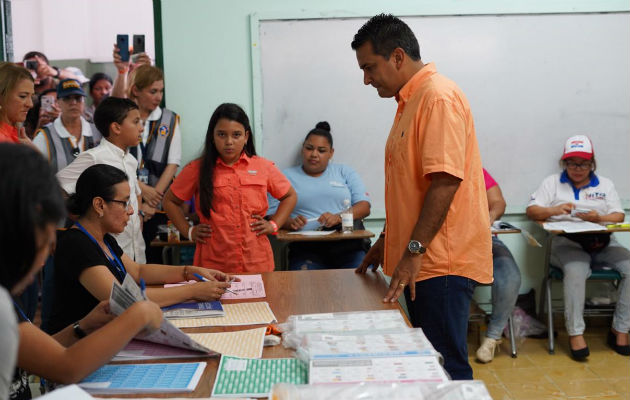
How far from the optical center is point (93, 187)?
1.76 meters

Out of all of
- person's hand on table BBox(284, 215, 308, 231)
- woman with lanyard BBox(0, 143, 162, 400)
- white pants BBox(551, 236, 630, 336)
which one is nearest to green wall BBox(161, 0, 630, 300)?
person's hand on table BBox(284, 215, 308, 231)

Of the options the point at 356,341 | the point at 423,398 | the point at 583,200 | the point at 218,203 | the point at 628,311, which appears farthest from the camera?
the point at 583,200

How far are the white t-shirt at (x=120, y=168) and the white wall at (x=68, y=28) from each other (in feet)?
9.62

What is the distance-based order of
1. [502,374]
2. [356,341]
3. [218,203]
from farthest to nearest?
[502,374] → [218,203] → [356,341]

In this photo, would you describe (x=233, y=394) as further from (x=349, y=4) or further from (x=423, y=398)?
(x=349, y=4)

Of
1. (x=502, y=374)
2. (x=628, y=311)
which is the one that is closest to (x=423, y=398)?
(x=502, y=374)

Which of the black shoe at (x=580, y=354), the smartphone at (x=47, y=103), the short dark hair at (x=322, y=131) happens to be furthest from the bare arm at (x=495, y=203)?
the smartphone at (x=47, y=103)

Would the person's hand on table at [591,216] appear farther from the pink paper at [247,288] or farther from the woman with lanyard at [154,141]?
the woman with lanyard at [154,141]

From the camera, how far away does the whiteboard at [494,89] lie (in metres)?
3.93

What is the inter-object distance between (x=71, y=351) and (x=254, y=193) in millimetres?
1687

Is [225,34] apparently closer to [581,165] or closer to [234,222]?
[234,222]

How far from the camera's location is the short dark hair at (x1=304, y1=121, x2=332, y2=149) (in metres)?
3.77

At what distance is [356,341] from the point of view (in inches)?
52.4

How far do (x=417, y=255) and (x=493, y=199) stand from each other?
224 cm
